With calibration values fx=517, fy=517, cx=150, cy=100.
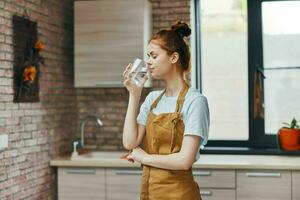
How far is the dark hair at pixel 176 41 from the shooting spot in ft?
8.34

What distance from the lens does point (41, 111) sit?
429 centimetres

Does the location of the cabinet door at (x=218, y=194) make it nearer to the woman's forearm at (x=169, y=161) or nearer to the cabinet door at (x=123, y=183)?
the cabinet door at (x=123, y=183)

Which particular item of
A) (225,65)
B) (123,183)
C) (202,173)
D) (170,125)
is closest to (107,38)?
(225,65)

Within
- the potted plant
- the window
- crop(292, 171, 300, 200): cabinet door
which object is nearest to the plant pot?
the potted plant

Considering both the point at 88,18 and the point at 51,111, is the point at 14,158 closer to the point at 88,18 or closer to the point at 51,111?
the point at 51,111

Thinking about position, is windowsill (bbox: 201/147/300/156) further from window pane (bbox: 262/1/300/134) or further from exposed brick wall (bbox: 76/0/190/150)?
exposed brick wall (bbox: 76/0/190/150)

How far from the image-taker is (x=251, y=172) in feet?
13.1

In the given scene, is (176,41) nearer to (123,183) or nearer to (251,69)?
(123,183)

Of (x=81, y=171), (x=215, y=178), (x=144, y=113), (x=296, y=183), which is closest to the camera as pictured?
(x=144, y=113)

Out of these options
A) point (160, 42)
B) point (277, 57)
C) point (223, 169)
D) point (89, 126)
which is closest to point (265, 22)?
point (277, 57)

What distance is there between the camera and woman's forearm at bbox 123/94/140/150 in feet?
8.56

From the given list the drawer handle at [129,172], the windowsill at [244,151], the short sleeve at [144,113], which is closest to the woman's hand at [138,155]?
the short sleeve at [144,113]

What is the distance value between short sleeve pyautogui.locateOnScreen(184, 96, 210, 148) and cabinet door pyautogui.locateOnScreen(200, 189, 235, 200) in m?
1.67

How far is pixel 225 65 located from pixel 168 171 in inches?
102
